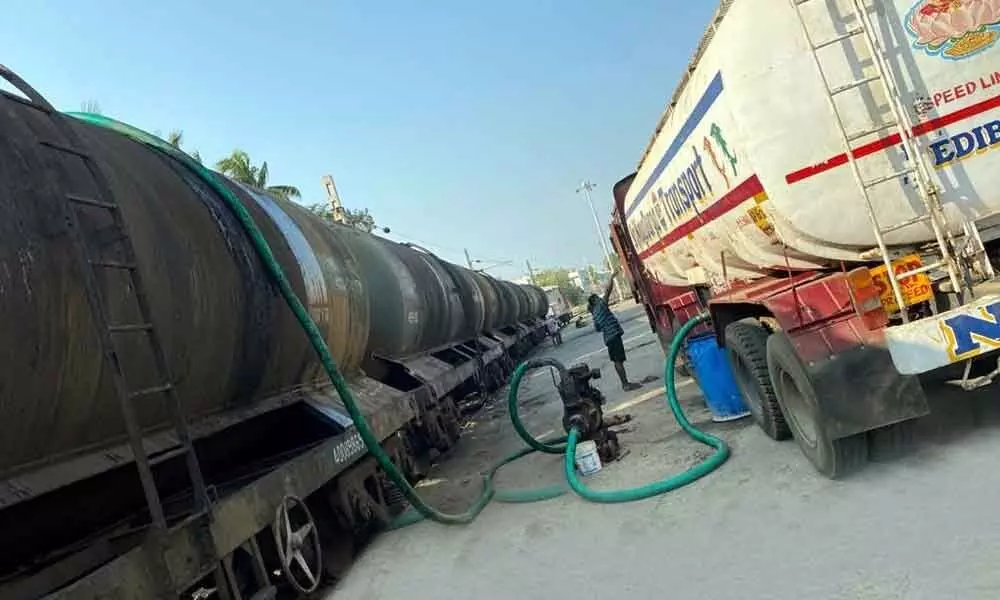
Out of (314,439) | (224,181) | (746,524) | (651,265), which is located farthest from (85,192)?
(651,265)

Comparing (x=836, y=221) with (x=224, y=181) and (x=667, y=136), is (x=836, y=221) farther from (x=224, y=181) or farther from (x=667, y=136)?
(x=224, y=181)

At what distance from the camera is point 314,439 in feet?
19.6

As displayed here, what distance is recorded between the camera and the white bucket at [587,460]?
6.39 m

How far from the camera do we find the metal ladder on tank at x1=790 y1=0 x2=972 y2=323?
4.06 metres

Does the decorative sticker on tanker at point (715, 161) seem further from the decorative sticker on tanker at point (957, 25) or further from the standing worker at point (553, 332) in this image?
the standing worker at point (553, 332)

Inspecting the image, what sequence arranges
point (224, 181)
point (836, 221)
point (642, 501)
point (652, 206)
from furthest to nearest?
1. point (652, 206)
2. point (224, 181)
3. point (642, 501)
4. point (836, 221)

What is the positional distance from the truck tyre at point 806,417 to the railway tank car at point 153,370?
3.21m

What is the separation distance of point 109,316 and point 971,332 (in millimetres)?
4292

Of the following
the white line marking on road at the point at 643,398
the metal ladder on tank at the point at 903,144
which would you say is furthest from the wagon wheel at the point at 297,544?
the white line marking on road at the point at 643,398

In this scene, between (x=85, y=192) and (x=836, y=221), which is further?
(x=836, y=221)

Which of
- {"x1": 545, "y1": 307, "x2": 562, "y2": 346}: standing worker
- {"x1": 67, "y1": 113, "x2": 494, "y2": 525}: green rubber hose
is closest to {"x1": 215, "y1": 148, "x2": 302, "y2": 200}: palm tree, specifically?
{"x1": 545, "y1": 307, "x2": 562, "y2": 346}: standing worker

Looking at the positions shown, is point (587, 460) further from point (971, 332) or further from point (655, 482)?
point (971, 332)

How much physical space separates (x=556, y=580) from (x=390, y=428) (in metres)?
2.92

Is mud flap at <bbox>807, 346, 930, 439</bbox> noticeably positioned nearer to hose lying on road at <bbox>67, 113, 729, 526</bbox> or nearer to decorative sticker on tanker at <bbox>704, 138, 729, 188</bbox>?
hose lying on road at <bbox>67, 113, 729, 526</bbox>
